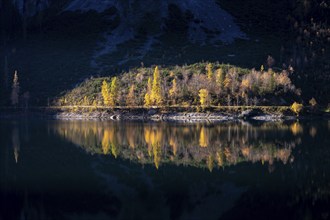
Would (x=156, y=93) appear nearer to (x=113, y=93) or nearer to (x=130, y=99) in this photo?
(x=130, y=99)

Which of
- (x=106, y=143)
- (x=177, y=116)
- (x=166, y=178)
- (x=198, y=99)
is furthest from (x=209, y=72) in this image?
(x=166, y=178)

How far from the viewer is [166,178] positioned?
55.5 metres

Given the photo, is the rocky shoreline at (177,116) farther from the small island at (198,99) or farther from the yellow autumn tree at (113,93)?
the yellow autumn tree at (113,93)

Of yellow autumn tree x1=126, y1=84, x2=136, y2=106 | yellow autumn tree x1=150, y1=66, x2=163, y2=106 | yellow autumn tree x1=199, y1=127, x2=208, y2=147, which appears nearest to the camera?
yellow autumn tree x1=199, y1=127, x2=208, y2=147

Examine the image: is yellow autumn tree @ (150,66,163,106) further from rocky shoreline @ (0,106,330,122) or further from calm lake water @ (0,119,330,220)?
calm lake water @ (0,119,330,220)

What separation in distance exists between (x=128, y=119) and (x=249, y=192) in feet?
416

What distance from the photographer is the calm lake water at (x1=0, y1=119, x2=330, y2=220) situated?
41.6m

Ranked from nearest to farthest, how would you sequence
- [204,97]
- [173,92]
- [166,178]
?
[166,178] → [204,97] → [173,92]

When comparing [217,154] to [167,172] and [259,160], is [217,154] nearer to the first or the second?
[259,160]

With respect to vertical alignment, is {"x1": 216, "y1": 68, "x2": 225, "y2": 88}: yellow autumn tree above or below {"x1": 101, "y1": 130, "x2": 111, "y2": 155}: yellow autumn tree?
above

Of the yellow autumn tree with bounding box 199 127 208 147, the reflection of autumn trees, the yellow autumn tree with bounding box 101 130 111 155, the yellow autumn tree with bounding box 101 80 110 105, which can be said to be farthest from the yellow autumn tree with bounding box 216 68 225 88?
the yellow autumn tree with bounding box 101 130 111 155

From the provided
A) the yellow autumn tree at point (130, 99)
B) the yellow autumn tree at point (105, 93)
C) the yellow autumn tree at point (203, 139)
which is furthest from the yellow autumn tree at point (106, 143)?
the yellow autumn tree at point (105, 93)

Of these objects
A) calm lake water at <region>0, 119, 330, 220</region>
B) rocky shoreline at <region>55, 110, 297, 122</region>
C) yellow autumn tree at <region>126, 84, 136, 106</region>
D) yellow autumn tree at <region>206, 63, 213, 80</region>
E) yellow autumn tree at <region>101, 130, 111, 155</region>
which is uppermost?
yellow autumn tree at <region>206, 63, 213, 80</region>

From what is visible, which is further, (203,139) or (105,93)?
(105,93)
